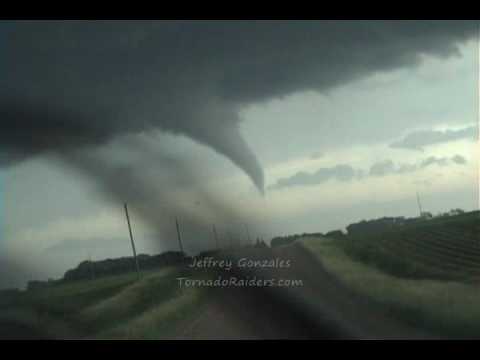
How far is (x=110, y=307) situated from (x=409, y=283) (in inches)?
286

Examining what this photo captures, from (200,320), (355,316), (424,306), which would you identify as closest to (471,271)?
(424,306)

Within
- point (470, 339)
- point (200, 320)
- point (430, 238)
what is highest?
point (430, 238)

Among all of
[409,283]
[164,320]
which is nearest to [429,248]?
[409,283]

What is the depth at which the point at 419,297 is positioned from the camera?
9.30 m

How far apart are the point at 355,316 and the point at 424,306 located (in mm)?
1224

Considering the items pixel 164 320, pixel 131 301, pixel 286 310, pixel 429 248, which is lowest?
pixel 164 320

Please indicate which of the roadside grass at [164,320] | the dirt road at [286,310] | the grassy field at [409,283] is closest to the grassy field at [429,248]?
the grassy field at [409,283]

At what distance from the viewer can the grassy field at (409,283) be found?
28.0ft

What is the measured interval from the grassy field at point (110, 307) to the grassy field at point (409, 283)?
10.3 feet

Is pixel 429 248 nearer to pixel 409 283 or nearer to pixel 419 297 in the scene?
pixel 409 283

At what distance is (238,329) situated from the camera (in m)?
9.73

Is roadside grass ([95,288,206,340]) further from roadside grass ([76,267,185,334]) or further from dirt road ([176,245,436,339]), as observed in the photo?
dirt road ([176,245,436,339])

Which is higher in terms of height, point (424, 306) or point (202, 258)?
point (202, 258)
